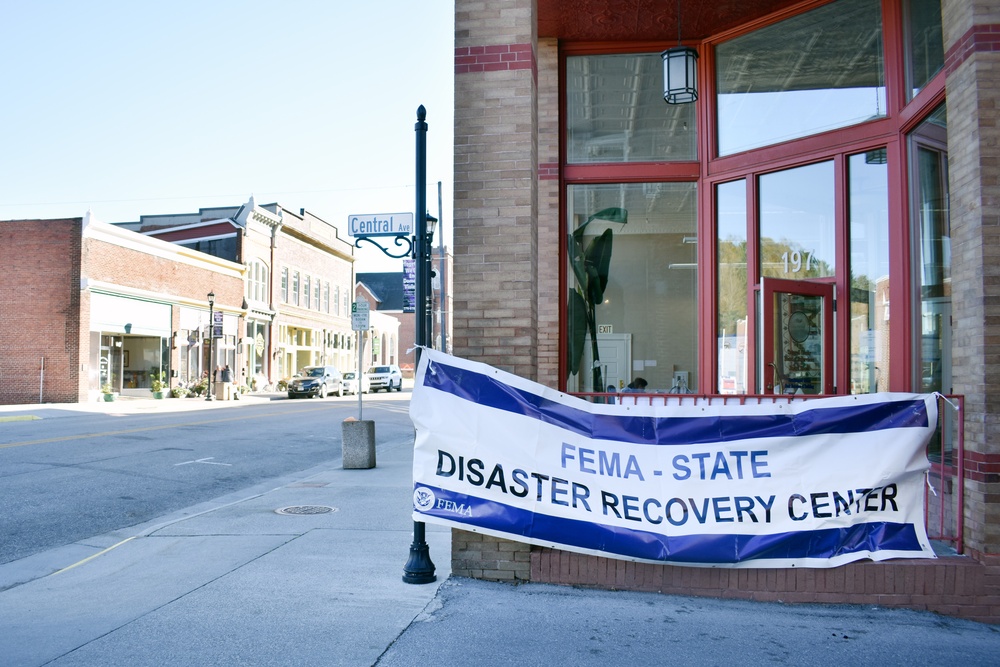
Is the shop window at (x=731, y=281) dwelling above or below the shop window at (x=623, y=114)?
below

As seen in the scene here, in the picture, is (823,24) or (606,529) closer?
(606,529)

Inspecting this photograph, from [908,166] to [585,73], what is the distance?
3.93 m

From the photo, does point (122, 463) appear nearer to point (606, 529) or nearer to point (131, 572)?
point (131, 572)

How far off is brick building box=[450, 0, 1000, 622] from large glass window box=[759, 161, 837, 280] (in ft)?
0.07

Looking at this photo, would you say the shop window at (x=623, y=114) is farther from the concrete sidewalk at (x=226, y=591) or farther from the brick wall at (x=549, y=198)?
the concrete sidewalk at (x=226, y=591)

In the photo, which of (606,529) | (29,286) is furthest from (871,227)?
(29,286)

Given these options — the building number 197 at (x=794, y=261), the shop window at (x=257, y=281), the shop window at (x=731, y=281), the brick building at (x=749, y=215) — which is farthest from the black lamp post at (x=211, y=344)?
the building number 197 at (x=794, y=261)

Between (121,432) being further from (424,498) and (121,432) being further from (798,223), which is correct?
(798,223)

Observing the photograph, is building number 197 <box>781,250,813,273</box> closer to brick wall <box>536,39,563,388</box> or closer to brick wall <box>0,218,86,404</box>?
brick wall <box>536,39,563,388</box>

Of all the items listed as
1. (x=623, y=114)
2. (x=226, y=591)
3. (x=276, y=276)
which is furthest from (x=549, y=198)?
(x=276, y=276)

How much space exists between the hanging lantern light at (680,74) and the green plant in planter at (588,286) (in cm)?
162

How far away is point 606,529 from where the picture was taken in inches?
216

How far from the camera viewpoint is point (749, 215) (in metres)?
8.78

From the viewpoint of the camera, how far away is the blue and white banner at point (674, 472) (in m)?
5.40
